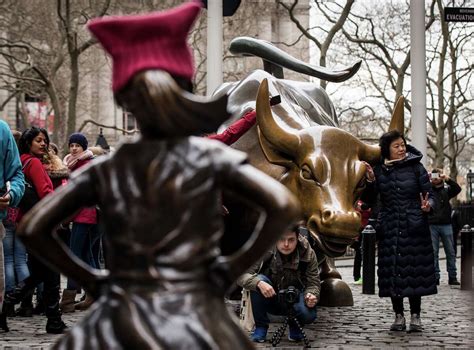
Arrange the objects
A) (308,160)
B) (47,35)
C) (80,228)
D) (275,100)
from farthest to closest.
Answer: (47,35), (80,228), (275,100), (308,160)

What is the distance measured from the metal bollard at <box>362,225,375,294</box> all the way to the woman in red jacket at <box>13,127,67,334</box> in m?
5.55

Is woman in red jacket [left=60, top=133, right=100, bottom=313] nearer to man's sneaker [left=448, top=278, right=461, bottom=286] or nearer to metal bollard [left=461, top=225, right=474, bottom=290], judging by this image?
metal bollard [left=461, top=225, right=474, bottom=290]

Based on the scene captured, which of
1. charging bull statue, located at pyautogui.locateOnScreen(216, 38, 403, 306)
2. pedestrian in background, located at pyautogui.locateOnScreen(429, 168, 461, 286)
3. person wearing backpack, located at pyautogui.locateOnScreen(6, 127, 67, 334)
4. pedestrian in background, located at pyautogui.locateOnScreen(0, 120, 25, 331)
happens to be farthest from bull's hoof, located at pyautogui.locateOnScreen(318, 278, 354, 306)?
pedestrian in background, located at pyautogui.locateOnScreen(429, 168, 461, 286)

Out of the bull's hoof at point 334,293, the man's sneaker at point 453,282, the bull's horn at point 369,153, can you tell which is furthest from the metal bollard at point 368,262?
the bull's horn at point 369,153

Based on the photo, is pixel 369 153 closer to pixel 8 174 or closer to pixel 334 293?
pixel 334 293

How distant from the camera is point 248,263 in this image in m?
3.15

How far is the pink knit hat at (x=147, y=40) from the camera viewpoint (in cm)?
315

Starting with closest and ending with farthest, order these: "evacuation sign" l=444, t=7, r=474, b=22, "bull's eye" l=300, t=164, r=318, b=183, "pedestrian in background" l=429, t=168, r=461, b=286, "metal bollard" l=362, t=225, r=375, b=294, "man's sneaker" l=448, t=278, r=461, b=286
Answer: "bull's eye" l=300, t=164, r=318, b=183 < "evacuation sign" l=444, t=7, r=474, b=22 < "metal bollard" l=362, t=225, r=375, b=294 < "pedestrian in background" l=429, t=168, r=461, b=286 < "man's sneaker" l=448, t=278, r=461, b=286

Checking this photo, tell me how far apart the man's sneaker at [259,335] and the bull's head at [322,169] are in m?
1.16

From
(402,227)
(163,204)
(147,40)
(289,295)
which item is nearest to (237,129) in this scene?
(289,295)

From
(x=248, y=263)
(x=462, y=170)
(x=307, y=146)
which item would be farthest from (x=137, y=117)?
(x=462, y=170)

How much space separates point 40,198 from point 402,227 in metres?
3.58

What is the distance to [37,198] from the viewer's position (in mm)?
9414

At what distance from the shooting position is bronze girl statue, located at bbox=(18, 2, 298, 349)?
302cm
